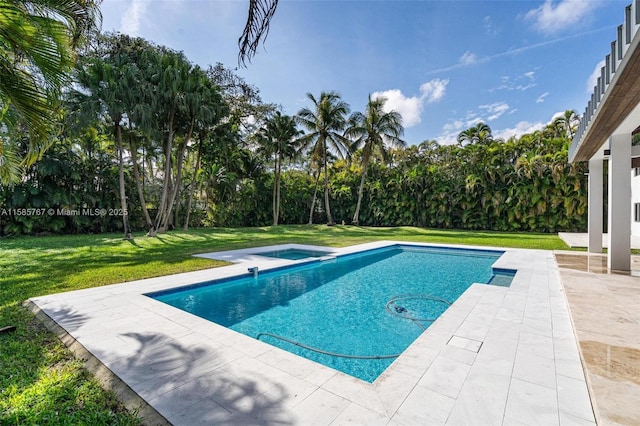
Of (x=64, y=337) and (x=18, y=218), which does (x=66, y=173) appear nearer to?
(x=18, y=218)

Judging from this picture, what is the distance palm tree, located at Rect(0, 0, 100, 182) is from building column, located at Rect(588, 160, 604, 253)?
1148cm

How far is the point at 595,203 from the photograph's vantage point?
27.3ft

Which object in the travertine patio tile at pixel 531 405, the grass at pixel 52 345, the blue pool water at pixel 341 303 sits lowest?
the blue pool water at pixel 341 303

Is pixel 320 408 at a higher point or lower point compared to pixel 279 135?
lower

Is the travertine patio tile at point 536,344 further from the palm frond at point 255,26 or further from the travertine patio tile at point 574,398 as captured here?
the palm frond at point 255,26

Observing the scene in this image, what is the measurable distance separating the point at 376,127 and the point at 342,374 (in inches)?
786

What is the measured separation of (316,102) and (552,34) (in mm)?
13590

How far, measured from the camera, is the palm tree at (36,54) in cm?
293

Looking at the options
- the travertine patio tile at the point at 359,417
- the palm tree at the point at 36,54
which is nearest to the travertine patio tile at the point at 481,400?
the travertine patio tile at the point at 359,417

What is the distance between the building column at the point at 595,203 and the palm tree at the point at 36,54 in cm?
1148

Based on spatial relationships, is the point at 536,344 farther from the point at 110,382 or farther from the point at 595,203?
the point at 595,203

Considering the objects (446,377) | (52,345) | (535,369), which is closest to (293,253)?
(52,345)

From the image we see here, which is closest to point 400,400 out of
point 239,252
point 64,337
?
point 64,337

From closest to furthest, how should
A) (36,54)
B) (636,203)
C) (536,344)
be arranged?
(36,54) < (536,344) < (636,203)
